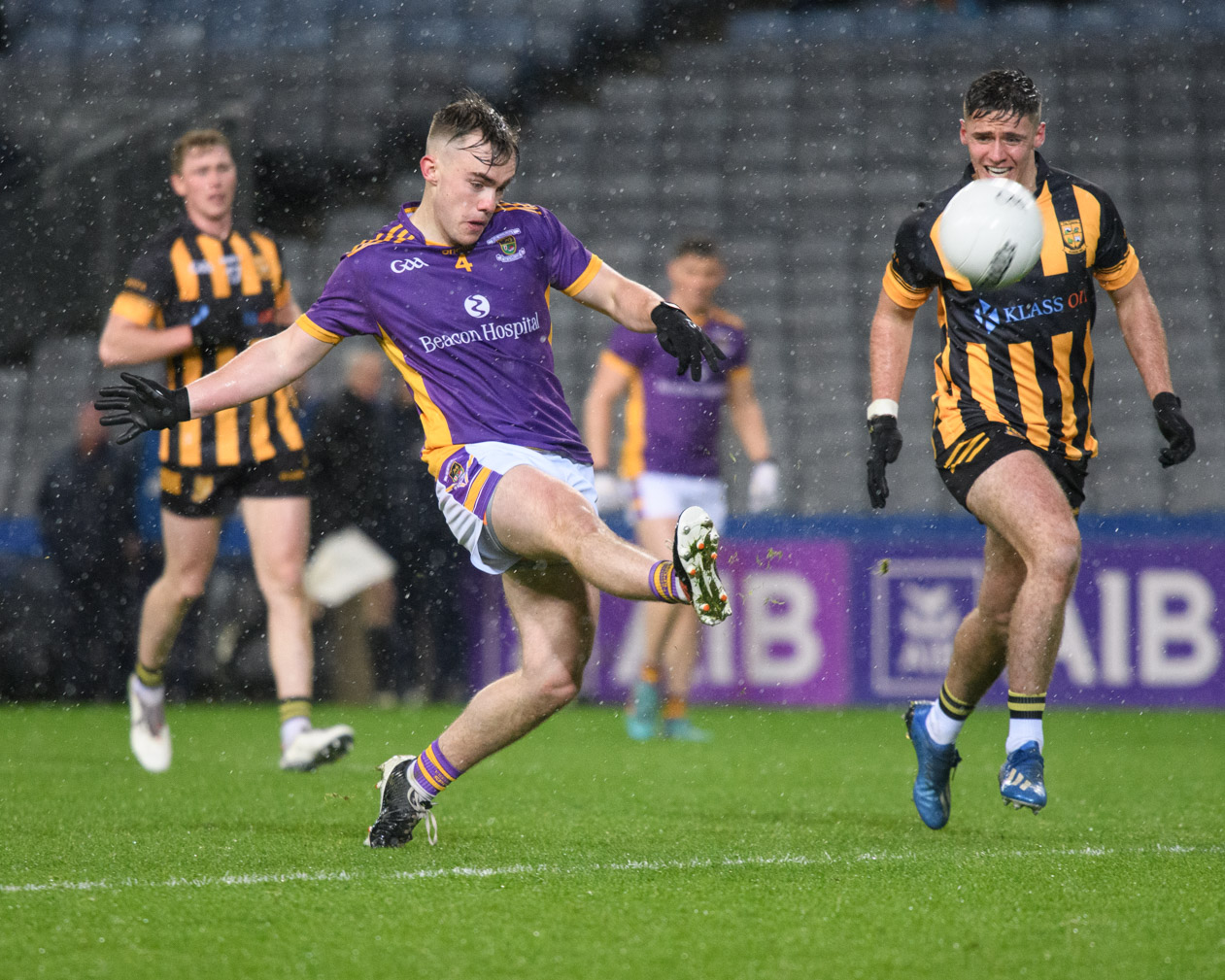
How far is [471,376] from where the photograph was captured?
409 centimetres

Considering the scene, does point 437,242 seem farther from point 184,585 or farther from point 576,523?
point 184,585

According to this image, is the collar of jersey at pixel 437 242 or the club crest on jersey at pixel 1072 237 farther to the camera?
the club crest on jersey at pixel 1072 237

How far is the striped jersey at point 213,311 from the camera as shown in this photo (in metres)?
6.01

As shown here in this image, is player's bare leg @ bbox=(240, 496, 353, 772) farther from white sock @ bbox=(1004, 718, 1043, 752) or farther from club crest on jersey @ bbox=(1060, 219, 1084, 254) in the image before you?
club crest on jersey @ bbox=(1060, 219, 1084, 254)

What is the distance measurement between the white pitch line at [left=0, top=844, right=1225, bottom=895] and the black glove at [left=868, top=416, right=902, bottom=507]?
0.93 metres

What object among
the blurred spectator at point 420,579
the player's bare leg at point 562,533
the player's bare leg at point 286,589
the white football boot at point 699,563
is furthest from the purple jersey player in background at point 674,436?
the white football boot at point 699,563

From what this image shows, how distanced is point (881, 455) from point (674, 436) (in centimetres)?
363

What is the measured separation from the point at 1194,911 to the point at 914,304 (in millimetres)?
1930

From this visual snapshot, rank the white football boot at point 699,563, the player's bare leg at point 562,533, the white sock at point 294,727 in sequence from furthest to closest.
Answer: the white sock at point 294,727
the player's bare leg at point 562,533
the white football boot at point 699,563

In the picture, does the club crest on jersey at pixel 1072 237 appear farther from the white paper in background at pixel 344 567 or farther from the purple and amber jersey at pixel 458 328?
the white paper in background at pixel 344 567

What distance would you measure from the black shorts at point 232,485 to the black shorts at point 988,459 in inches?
99.3

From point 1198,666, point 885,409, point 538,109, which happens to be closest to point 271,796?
point 885,409

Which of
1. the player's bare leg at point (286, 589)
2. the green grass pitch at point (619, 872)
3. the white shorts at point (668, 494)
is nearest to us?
the green grass pitch at point (619, 872)

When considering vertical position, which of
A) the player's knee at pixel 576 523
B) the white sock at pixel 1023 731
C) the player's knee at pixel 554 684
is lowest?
the white sock at pixel 1023 731
